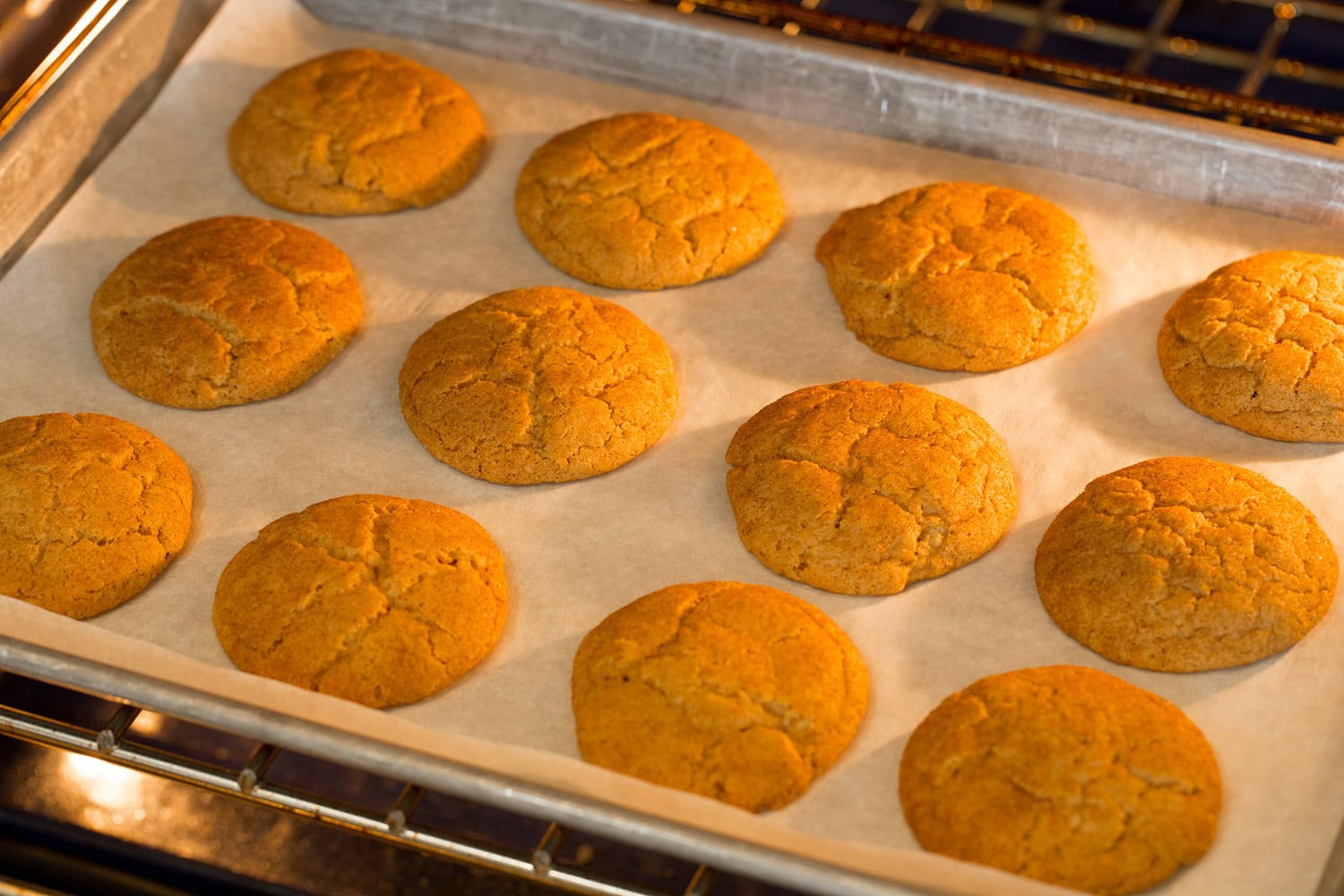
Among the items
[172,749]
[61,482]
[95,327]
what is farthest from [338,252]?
[172,749]

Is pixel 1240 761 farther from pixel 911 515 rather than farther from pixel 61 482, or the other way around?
pixel 61 482

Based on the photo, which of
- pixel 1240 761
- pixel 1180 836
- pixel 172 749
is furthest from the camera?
pixel 172 749

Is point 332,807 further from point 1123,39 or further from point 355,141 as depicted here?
point 1123,39

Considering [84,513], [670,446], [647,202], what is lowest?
[84,513]

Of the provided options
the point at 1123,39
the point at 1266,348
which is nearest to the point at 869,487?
the point at 1266,348

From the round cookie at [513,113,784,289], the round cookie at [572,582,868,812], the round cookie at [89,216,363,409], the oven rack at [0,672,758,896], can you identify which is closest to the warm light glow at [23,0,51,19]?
the round cookie at [89,216,363,409]

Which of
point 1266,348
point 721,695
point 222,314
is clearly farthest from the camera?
point 222,314

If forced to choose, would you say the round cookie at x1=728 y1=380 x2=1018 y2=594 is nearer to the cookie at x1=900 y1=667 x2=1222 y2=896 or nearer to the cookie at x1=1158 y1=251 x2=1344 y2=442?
the cookie at x1=900 y1=667 x2=1222 y2=896

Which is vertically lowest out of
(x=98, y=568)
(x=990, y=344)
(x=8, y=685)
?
(x=8, y=685)

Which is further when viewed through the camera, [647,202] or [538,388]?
[647,202]
